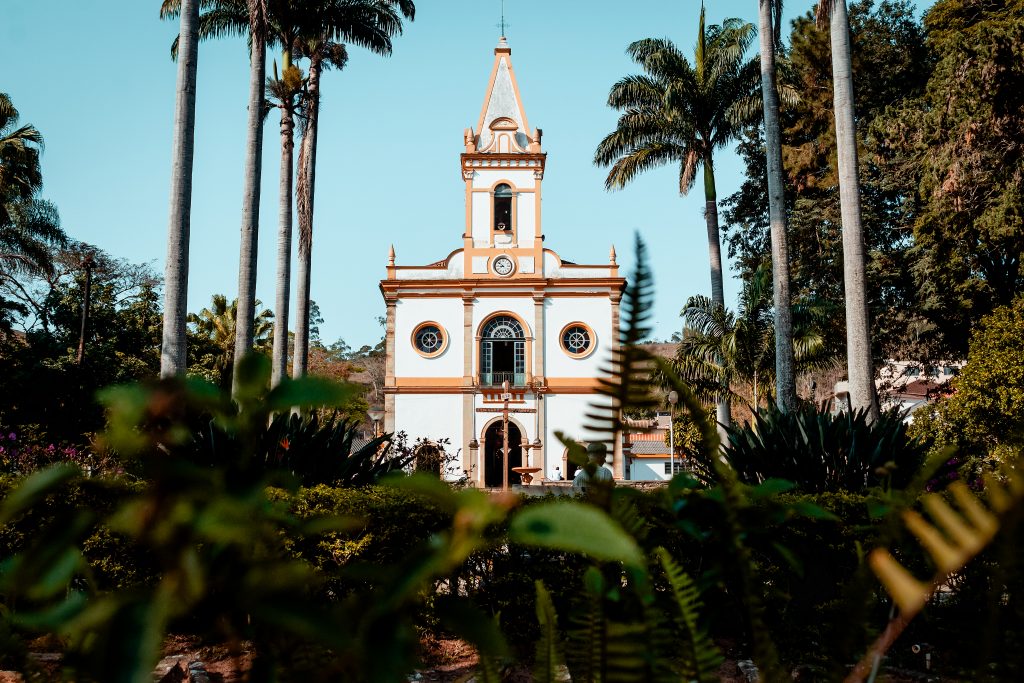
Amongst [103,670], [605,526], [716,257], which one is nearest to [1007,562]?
[605,526]

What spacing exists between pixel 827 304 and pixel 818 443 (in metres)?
13.0

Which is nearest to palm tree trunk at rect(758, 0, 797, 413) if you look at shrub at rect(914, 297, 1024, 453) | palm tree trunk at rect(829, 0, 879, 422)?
palm tree trunk at rect(829, 0, 879, 422)

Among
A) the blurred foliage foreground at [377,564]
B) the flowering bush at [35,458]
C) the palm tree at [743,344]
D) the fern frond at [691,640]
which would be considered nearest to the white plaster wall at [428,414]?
the palm tree at [743,344]

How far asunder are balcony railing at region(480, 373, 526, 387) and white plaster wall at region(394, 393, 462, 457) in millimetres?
999

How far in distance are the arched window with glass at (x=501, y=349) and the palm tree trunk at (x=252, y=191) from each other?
1432 centimetres

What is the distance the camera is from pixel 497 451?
24.7 meters

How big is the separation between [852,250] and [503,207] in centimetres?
1770

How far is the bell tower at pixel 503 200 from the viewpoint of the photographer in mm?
25969

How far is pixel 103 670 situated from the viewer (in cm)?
32

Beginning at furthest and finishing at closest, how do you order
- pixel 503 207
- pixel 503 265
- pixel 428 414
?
1. pixel 503 207
2. pixel 503 265
3. pixel 428 414

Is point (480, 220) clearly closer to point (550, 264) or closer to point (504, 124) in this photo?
point (550, 264)

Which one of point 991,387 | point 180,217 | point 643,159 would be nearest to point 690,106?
point 643,159

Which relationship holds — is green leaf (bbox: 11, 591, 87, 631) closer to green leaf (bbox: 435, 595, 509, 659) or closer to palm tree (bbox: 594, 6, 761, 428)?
green leaf (bbox: 435, 595, 509, 659)

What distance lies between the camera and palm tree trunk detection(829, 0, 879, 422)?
9500mm
